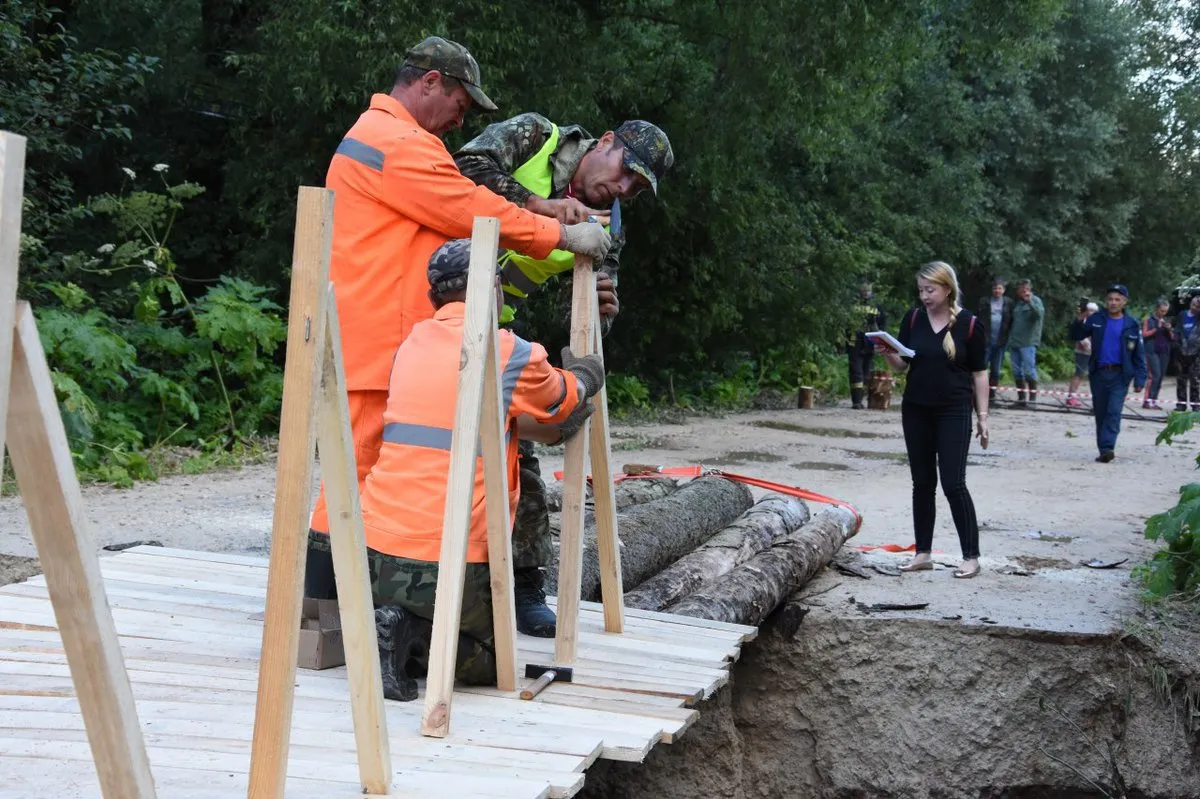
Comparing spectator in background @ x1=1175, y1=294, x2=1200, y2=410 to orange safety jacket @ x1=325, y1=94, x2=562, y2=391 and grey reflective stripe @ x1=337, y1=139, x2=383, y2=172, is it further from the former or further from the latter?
grey reflective stripe @ x1=337, y1=139, x2=383, y2=172

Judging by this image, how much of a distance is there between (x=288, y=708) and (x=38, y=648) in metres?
1.88

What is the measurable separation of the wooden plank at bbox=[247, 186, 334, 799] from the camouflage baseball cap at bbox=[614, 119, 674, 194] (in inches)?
87.4

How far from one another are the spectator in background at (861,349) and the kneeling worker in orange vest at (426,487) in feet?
48.5

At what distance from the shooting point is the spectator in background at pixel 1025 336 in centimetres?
2003

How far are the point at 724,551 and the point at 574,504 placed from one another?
2630 mm

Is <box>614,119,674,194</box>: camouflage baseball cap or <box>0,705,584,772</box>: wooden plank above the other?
<box>614,119,674,194</box>: camouflage baseball cap

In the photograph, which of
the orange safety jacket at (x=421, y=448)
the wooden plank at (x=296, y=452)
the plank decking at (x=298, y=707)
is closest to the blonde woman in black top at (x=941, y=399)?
the plank decking at (x=298, y=707)

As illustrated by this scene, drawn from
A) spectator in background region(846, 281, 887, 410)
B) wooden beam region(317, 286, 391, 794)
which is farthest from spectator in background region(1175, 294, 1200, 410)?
wooden beam region(317, 286, 391, 794)

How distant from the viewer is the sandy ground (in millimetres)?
6637

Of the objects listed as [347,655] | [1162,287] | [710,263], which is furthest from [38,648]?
[1162,287]

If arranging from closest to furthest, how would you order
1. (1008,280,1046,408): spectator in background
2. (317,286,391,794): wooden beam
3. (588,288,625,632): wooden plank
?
(317,286,391,794): wooden beam → (588,288,625,632): wooden plank → (1008,280,1046,408): spectator in background

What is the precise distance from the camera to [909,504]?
9.88 metres

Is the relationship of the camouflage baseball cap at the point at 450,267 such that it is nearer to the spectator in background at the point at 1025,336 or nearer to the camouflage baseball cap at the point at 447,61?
the camouflage baseball cap at the point at 447,61

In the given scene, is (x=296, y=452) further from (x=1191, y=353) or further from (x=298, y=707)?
(x=1191, y=353)
